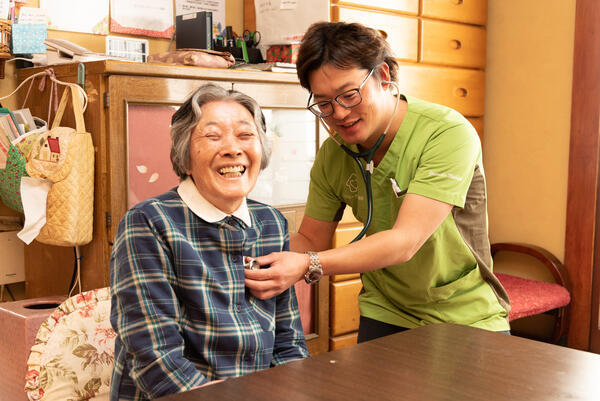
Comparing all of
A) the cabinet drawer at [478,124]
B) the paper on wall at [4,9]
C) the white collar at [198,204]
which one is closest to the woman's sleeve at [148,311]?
the white collar at [198,204]

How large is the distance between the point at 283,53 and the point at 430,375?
2.12 meters

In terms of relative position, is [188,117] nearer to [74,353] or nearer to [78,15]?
[74,353]

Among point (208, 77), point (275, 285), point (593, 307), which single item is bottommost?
point (593, 307)

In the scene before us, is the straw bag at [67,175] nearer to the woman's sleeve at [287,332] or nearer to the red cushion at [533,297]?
the woman's sleeve at [287,332]

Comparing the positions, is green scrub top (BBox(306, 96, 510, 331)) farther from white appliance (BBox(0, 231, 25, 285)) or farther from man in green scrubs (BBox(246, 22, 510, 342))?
white appliance (BBox(0, 231, 25, 285))

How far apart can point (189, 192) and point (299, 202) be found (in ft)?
4.89

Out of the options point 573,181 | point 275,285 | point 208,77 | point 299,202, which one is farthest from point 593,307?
point 275,285

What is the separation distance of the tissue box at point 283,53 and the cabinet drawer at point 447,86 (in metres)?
0.59

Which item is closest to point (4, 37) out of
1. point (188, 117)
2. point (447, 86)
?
point (188, 117)

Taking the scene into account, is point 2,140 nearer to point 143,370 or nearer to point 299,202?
point 299,202

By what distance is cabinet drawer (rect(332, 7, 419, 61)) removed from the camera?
307 centimetres

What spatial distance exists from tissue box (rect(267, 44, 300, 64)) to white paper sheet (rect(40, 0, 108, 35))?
2.40 ft

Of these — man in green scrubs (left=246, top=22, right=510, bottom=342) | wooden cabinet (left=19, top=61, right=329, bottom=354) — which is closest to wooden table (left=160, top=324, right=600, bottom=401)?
man in green scrubs (left=246, top=22, right=510, bottom=342)

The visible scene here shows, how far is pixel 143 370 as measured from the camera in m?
1.28
